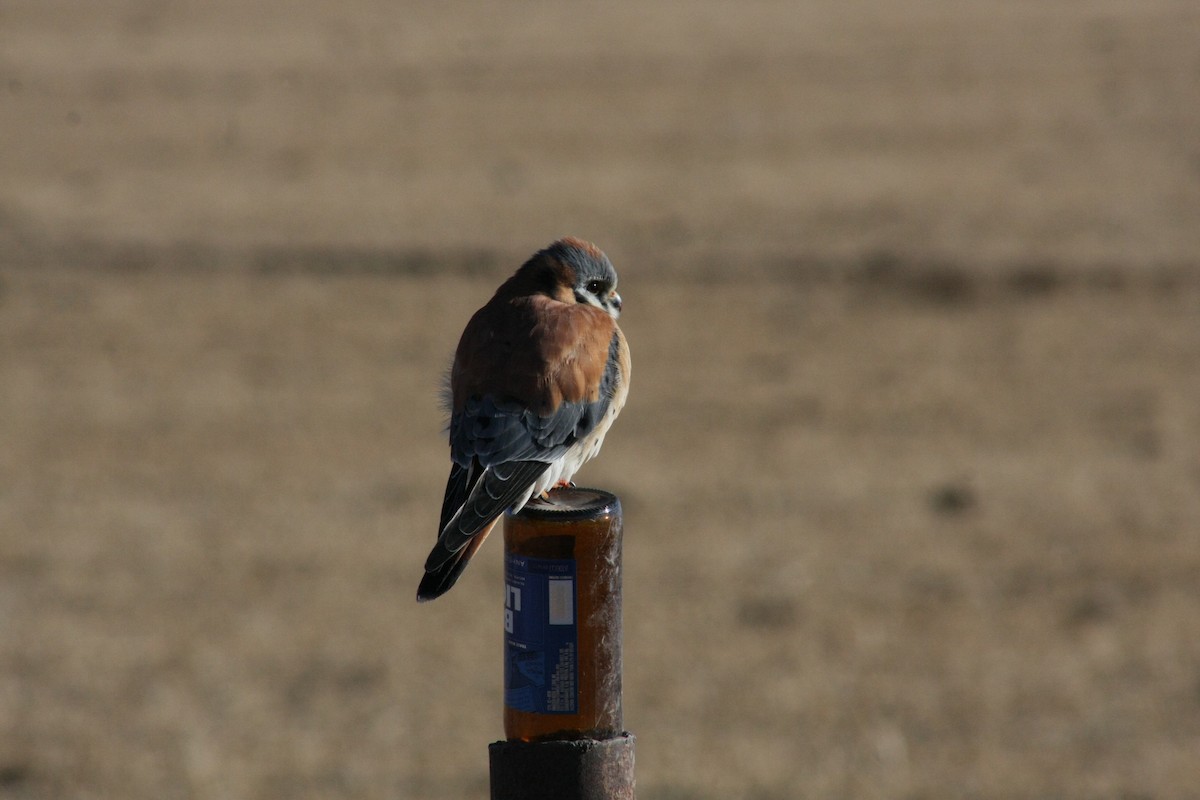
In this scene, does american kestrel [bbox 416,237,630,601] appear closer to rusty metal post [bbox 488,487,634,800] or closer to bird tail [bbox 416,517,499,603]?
bird tail [bbox 416,517,499,603]

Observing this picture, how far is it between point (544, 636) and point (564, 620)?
51 mm

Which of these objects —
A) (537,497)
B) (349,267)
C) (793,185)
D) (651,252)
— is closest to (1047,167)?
(793,185)

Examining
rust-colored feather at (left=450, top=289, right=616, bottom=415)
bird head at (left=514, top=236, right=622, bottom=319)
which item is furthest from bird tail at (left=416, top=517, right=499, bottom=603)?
bird head at (left=514, top=236, right=622, bottom=319)

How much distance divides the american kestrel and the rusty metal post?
53 centimetres

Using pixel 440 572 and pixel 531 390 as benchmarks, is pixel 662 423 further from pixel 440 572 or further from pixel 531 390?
pixel 440 572

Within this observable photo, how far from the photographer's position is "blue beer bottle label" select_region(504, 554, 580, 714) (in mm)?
3305

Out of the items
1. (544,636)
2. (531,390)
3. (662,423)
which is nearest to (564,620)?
(544,636)

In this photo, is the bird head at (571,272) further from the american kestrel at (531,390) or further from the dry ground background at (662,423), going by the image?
the dry ground background at (662,423)

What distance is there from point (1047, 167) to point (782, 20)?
15.6 metres

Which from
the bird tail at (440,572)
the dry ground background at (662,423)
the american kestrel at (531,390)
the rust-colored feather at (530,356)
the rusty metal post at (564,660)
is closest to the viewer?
the rusty metal post at (564,660)

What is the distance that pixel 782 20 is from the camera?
132 feet

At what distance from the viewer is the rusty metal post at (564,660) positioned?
3297 mm

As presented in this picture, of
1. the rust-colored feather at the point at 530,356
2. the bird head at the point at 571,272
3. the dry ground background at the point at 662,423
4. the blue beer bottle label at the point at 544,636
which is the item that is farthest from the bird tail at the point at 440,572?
the dry ground background at the point at 662,423

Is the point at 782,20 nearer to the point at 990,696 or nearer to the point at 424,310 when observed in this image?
the point at 424,310
